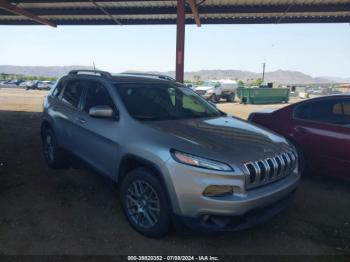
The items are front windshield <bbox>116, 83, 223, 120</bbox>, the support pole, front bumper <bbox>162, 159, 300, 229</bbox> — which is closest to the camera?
front bumper <bbox>162, 159, 300, 229</bbox>

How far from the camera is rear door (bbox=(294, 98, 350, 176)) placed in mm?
4617

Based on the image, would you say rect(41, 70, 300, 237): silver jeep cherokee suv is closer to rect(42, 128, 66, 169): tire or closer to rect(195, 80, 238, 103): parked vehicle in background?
rect(42, 128, 66, 169): tire

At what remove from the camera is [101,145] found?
3.86 metres

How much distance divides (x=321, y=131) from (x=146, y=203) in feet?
10.7

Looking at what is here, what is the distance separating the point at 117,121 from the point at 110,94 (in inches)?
18.4

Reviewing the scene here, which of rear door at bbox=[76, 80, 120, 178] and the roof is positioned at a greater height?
the roof

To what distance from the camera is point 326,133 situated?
480 centimetres

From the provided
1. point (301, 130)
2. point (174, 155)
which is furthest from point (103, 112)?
point (301, 130)

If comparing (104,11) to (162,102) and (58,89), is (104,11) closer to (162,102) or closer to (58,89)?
(58,89)

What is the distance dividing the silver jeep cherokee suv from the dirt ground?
0.32 metres

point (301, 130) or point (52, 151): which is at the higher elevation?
point (301, 130)

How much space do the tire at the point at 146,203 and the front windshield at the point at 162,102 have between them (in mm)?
767

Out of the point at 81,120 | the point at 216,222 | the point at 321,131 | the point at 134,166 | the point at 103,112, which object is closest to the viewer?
the point at 216,222

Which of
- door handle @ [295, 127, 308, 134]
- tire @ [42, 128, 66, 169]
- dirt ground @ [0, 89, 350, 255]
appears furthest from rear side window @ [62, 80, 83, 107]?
door handle @ [295, 127, 308, 134]
